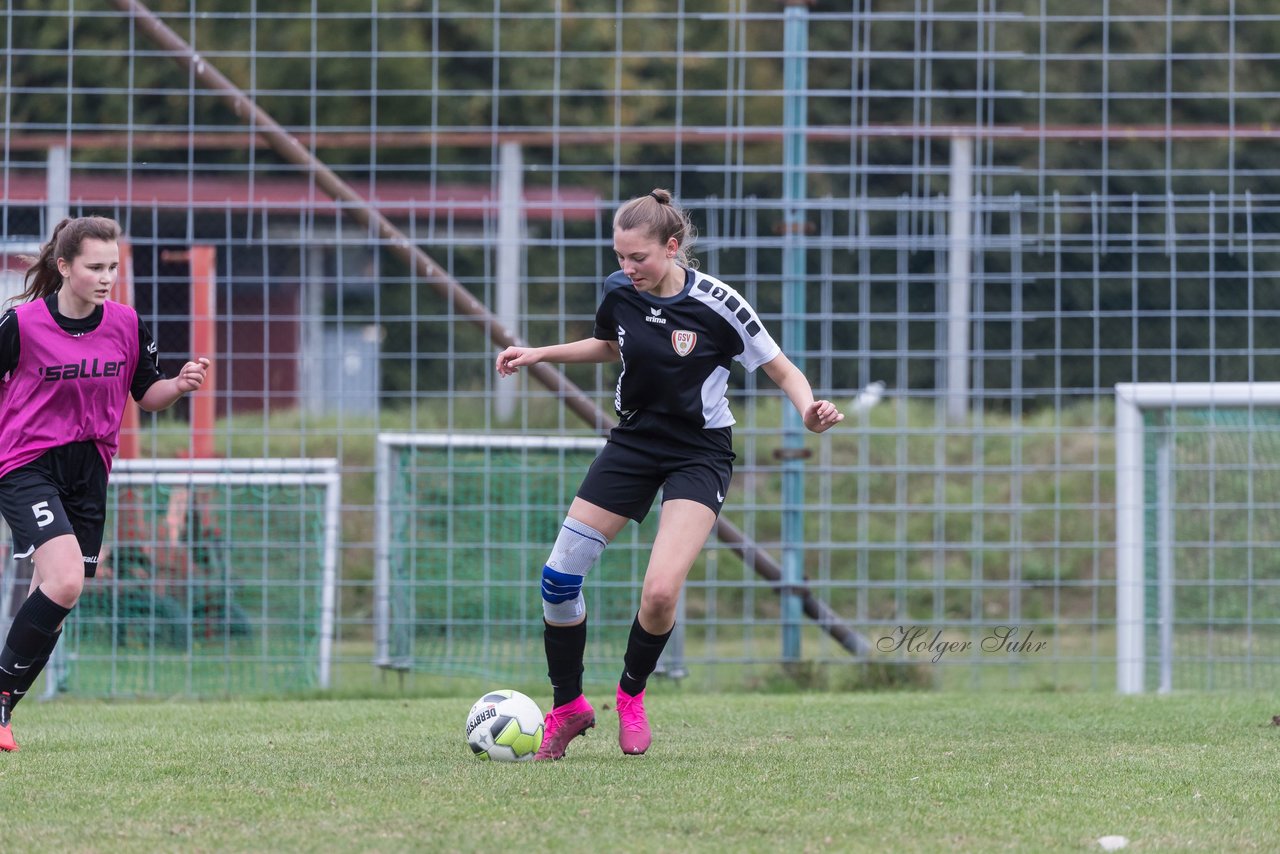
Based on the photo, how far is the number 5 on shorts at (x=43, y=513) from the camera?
5.06 metres

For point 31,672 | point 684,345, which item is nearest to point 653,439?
point 684,345

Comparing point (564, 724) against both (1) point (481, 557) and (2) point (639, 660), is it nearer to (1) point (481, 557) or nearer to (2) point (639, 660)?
(2) point (639, 660)

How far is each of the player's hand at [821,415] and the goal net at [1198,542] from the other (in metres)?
3.57

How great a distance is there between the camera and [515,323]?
904 cm

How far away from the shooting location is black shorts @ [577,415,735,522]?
505cm

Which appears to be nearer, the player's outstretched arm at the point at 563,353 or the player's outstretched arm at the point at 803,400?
the player's outstretched arm at the point at 803,400

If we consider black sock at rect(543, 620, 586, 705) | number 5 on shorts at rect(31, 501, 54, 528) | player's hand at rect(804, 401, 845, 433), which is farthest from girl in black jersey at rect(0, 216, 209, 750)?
player's hand at rect(804, 401, 845, 433)

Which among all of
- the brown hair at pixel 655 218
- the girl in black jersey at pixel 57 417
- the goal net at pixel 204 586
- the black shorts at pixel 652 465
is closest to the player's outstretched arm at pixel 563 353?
the black shorts at pixel 652 465

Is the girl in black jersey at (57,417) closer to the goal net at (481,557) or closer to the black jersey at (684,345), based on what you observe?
the black jersey at (684,345)

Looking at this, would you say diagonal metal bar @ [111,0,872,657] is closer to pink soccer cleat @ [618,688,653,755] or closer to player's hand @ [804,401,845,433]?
pink soccer cleat @ [618,688,653,755]

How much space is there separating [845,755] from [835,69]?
65.2 feet

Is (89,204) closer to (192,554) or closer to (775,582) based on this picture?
(192,554)

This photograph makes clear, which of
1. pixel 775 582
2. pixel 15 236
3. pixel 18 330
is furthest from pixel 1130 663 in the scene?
pixel 15 236

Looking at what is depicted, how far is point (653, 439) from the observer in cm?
508
